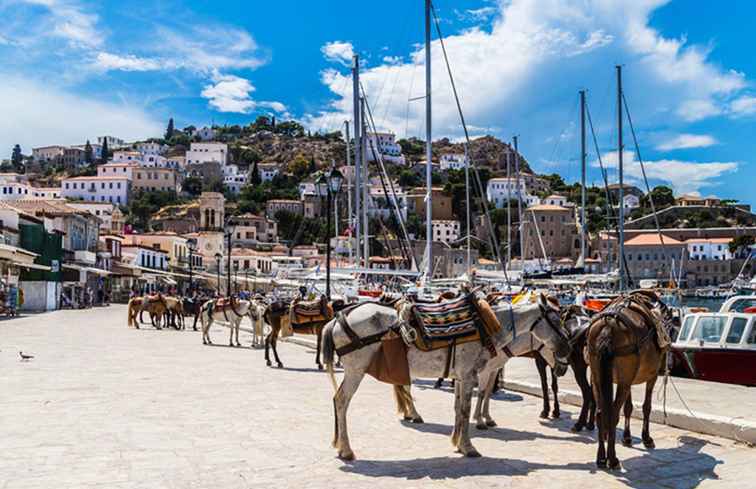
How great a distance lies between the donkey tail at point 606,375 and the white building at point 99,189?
16771 cm

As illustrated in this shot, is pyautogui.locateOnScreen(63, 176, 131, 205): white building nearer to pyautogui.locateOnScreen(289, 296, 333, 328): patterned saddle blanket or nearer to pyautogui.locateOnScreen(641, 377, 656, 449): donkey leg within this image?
pyautogui.locateOnScreen(289, 296, 333, 328): patterned saddle blanket

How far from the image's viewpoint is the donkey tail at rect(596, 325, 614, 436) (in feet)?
22.8

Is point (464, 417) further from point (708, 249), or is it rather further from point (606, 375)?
point (708, 249)

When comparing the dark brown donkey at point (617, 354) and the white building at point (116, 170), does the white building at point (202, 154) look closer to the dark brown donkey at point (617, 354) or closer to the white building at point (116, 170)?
the white building at point (116, 170)

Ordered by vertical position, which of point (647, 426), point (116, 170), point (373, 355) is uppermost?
point (116, 170)

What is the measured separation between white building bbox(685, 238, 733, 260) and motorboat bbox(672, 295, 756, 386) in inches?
5025

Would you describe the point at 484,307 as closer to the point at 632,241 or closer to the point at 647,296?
the point at 647,296

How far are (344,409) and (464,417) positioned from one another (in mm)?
1295

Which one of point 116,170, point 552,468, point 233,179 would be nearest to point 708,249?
point 233,179

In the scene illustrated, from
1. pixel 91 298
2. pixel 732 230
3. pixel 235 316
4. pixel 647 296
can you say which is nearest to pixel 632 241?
pixel 732 230

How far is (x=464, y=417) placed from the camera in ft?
24.4

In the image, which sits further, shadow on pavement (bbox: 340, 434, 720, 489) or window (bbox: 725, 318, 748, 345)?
window (bbox: 725, 318, 748, 345)

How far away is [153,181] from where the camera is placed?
17475 centimetres

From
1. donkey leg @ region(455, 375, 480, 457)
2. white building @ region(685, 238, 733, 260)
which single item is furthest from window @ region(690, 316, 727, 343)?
white building @ region(685, 238, 733, 260)
